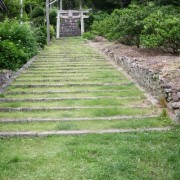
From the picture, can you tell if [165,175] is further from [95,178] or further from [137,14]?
[137,14]

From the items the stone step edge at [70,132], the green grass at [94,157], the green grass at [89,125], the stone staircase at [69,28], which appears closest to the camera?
the green grass at [94,157]

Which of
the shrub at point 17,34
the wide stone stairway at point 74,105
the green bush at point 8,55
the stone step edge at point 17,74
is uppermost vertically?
the shrub at point 17,34

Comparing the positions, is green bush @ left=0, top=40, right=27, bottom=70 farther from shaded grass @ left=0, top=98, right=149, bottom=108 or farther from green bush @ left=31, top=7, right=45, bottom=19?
green bush @ left=31, top=7, right=45, bottom=19

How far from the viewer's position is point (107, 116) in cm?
777

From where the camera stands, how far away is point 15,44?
48.8 ft

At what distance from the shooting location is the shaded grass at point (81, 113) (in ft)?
25.7

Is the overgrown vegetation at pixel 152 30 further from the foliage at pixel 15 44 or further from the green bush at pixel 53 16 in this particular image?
the green bush at pixel 53 16

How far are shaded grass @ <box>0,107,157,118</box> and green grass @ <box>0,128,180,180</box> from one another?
4.50ft

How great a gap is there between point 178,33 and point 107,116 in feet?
19.4

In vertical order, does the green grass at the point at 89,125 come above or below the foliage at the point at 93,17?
below

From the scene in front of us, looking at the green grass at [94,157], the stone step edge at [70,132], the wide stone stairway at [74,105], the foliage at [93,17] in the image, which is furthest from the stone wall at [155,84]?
the foliage at [93,17]

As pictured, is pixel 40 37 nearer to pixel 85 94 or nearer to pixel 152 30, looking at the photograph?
pixel 152 30

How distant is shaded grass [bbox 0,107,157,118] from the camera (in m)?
7.84

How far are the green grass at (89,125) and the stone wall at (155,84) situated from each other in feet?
1.46
